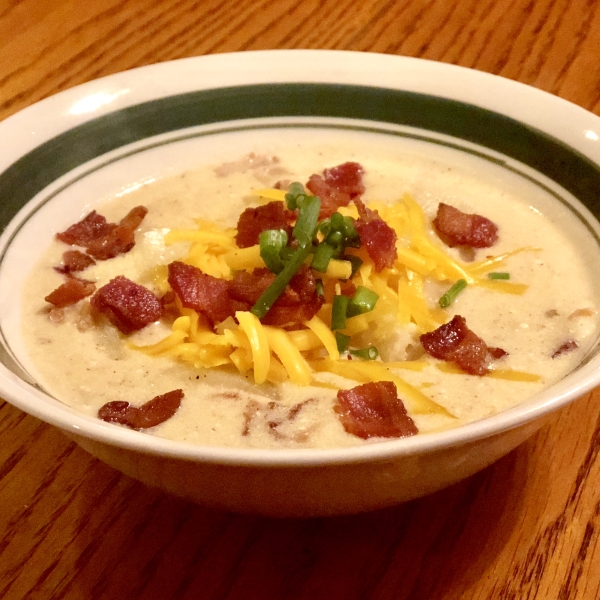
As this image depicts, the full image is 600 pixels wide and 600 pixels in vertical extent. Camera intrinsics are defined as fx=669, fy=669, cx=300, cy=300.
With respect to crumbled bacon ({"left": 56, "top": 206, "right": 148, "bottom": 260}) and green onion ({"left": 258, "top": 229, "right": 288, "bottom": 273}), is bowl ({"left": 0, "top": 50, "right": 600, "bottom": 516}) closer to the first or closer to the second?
crumbled bacon ({"left": 56, "top": 206, "right": 148, "bottom": 260})

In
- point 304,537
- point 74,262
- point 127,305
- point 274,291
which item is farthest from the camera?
point 74,262

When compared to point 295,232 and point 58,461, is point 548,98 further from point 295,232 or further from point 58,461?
point 58,461

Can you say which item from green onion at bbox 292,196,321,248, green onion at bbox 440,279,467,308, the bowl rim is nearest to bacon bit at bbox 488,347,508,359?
green onion at bbox 440,279,467,308

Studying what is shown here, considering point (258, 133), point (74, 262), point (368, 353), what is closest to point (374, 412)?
point (368, 353)

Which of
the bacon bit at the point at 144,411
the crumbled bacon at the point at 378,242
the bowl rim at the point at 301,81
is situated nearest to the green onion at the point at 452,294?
the crumbled bacon at the point at 378,242

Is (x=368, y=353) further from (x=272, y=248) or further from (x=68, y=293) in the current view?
(x=68, y=293)

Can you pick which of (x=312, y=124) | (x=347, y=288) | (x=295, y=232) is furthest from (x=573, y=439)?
(x=312, y=124)
